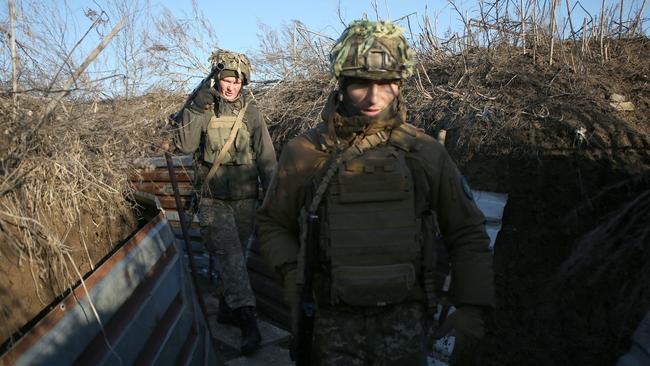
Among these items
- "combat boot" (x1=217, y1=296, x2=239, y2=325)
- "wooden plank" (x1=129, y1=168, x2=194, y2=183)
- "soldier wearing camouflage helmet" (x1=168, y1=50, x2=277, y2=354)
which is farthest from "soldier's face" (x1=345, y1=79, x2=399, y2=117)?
"wooden plank" (x1=129, y1=168, x2=194, y2=183)

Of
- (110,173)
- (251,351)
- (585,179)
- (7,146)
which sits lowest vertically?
(251,351)

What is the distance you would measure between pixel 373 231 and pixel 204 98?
8.20ft

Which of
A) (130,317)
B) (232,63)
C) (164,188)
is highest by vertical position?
(232,63)

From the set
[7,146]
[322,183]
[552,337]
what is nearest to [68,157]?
[7,146]

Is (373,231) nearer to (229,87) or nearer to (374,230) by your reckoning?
(374,230)

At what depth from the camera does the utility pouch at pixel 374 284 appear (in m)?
1.96

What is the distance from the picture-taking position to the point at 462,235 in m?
2.10

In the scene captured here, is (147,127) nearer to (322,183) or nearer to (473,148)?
(322,183)

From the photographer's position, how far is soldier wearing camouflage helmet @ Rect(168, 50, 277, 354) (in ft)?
13.2

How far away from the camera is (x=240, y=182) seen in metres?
4.12

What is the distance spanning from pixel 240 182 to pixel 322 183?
216 centimetres

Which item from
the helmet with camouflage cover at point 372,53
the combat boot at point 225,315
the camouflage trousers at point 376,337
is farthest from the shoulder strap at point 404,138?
the combat boot at point 225,315

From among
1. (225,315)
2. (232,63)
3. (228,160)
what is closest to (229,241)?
(228,160)

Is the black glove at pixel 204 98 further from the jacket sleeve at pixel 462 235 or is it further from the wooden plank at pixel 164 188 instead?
the jacket sleeve at pixel 462 235
